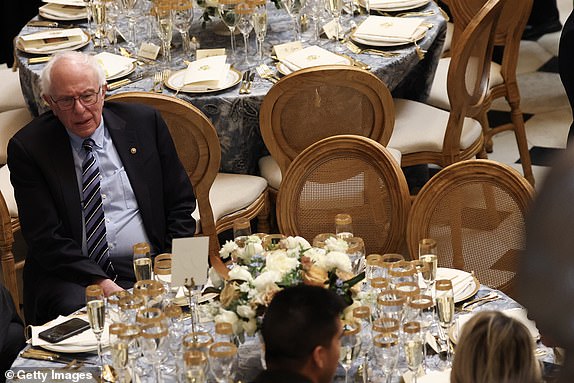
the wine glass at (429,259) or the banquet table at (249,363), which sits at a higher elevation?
the wine glass at (429,259)

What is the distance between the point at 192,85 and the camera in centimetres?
411

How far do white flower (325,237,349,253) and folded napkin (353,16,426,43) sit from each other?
219cm

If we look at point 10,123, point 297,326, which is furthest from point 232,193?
point 297,326

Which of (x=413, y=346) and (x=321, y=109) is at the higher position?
(x=413, y=346)

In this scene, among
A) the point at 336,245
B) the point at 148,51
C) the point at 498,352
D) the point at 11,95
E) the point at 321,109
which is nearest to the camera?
the point at 498,352

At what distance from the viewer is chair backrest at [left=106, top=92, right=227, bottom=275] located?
3570 millimetres

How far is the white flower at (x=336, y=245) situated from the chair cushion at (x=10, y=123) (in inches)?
106

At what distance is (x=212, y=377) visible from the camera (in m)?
2.22

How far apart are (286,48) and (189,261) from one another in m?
2.24

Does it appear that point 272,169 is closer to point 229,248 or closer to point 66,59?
point 66,59

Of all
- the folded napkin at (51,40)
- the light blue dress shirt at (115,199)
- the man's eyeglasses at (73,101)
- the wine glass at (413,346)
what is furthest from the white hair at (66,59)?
the wine glass at (413,346)

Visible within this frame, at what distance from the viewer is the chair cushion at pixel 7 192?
4008mm

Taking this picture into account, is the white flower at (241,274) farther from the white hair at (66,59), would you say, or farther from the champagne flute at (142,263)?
the white hair at (66,59)

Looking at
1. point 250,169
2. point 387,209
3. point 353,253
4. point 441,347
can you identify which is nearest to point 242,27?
point 250,169
